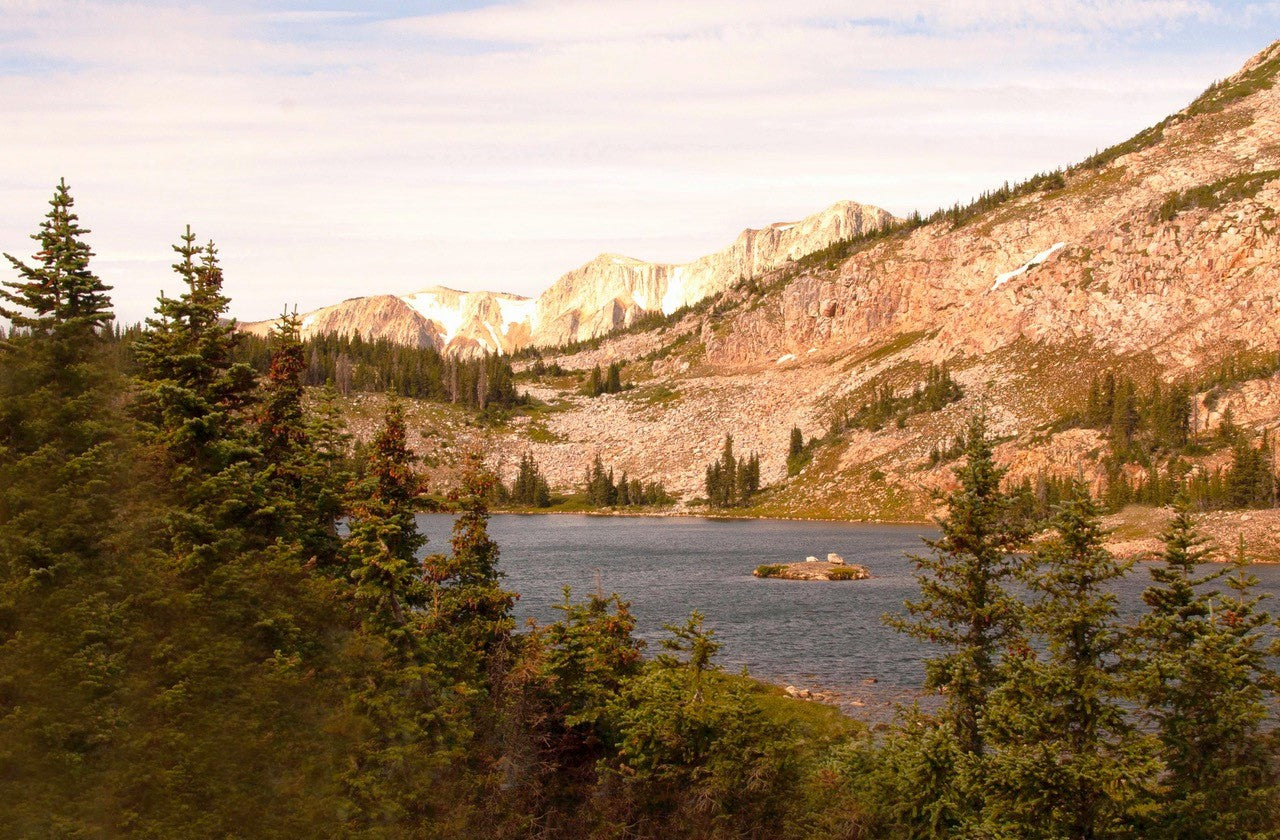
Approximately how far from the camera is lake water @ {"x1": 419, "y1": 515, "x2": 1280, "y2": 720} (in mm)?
62125

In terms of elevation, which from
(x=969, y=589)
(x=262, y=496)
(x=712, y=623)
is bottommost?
(x=712, y=623)

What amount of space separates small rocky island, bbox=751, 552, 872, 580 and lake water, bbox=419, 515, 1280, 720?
1.95m

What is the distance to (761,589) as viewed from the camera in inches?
3765

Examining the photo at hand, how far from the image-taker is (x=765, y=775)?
31.0 m

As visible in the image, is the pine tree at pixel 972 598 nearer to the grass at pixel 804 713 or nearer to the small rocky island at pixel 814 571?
the grass at pixel 804 713

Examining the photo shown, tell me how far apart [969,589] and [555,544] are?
104m

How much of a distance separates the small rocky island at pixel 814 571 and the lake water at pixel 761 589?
6.41 ft

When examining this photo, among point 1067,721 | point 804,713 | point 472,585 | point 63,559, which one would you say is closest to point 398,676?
point 472,585

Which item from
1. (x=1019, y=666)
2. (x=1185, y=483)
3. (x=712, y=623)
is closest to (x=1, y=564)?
(x=1019, y=666)

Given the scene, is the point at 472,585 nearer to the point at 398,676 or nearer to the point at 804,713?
the point at 398,676

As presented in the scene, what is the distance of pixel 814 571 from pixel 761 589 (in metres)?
11.9

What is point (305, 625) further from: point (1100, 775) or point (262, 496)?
point (1100, 775)

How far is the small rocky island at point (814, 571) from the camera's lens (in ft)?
342

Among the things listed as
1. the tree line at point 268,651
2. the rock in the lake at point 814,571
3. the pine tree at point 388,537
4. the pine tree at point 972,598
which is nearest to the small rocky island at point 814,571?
the rock in the lake at point 814,571
